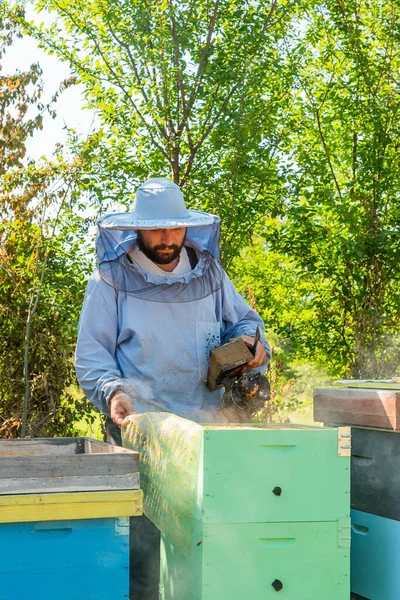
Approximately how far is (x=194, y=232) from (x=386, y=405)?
3.52ft

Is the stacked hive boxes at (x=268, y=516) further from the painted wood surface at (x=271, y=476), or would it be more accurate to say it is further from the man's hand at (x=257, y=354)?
the man's hand at (x=257, y=354)

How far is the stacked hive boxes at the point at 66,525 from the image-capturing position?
Result: 187 centimetres

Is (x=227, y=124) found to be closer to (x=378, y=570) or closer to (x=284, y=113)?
(x=284, y=113)

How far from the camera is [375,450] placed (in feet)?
8.31

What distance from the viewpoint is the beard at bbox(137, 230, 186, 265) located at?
9.39ft

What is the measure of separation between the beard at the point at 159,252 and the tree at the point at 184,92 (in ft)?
6.55

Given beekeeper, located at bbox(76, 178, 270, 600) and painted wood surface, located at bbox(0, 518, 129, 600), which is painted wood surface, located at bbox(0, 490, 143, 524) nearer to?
painted wood surface, located at bbox(0, 518, 129, 600)

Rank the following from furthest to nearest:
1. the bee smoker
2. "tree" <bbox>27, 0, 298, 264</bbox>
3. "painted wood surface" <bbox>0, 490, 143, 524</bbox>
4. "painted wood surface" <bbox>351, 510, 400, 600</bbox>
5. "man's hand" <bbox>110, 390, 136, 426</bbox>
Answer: "tree" <bbox>27, 0, 298, 264</bbox>
the bee smoker
"man's hand" <bbox>110, 390, 136, 426</bbox>
"painted wood surface" <bbox>351, 510, 400, 600</bbox>
"painted wood surface" <bbox>0, 490, 143, 524</bbox>

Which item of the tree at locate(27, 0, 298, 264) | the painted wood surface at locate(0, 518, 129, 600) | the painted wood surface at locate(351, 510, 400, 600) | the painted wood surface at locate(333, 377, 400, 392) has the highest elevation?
the tree at locate(27, 0, 298, 264)

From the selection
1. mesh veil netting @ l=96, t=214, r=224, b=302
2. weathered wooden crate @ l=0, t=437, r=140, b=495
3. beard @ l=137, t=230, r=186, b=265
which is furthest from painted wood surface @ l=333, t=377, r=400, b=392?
weathered wooden crate @ l=0, t=437, r=140, b=495

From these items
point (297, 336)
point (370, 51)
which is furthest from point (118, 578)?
point (370, 51)

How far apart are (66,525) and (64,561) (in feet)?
0.27

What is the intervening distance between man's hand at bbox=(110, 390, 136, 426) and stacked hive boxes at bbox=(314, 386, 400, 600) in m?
0.69

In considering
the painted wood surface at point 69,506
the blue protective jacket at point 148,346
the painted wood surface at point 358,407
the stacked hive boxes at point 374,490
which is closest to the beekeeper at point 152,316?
the blue protective jacket at point 148,346
